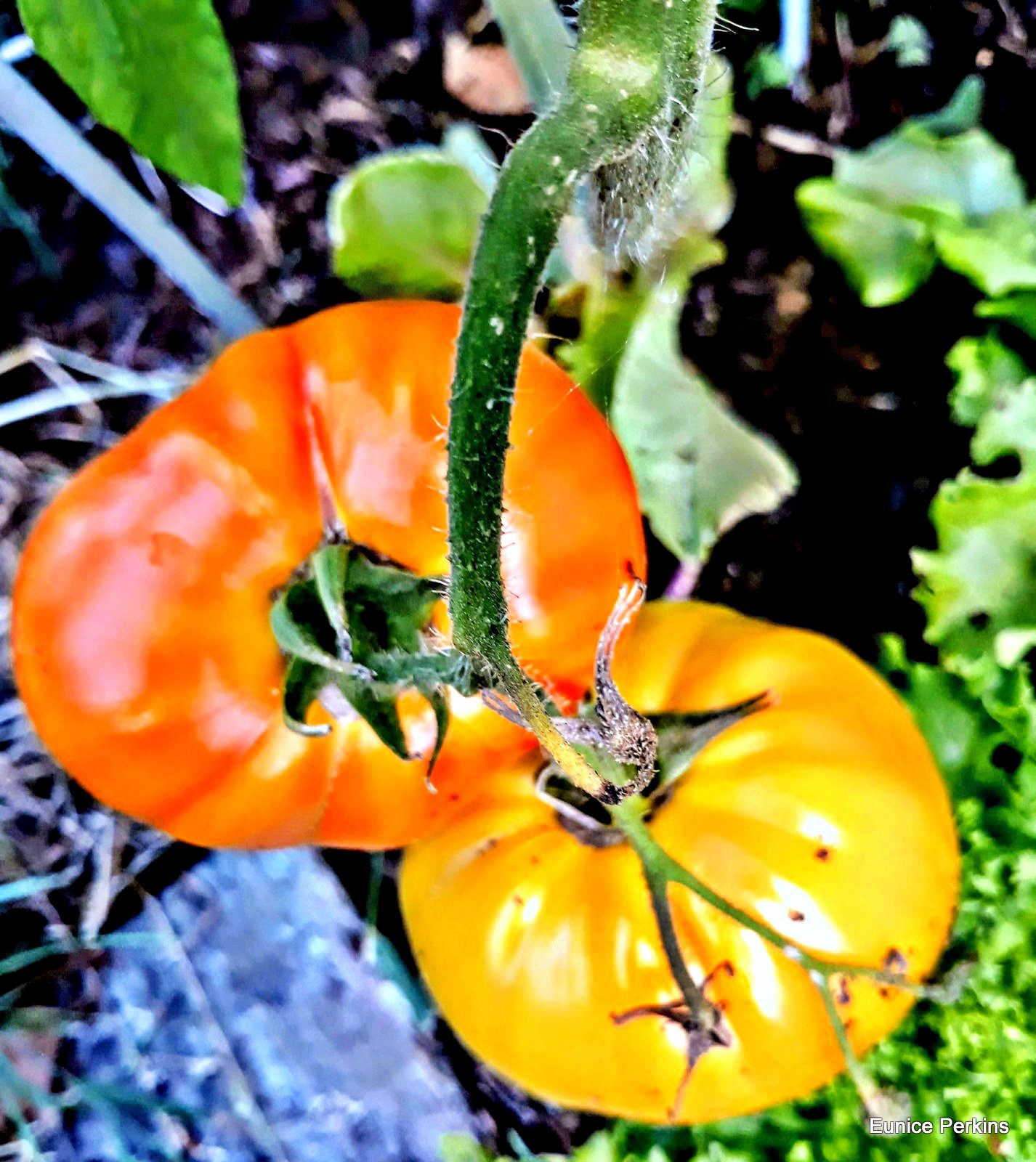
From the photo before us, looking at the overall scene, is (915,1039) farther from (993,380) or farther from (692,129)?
(692,129)

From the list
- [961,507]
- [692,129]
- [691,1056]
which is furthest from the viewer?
[961,507]

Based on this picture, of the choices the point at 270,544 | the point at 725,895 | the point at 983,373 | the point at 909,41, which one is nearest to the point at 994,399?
the point at 983,373

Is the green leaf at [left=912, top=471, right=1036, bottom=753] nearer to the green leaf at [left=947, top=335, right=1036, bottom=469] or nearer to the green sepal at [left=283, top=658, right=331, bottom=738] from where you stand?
the green leaf at [left=947, top=335, right=1036, bottom=469]

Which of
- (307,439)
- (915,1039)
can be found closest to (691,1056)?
(915,1039)

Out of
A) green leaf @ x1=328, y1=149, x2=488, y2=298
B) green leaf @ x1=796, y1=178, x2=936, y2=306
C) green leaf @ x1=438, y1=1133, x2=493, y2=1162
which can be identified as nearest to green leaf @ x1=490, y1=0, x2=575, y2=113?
green leaf @ x1=328, y1=149, x2=488, y2=298

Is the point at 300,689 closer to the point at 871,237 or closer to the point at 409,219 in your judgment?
the point at 409,219

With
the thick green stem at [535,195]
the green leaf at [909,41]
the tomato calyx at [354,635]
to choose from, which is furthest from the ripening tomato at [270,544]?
the green leaf at [909,41]

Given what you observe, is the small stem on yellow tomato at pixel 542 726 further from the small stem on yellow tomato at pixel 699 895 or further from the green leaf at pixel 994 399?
the green leaf at pixel 994 399
